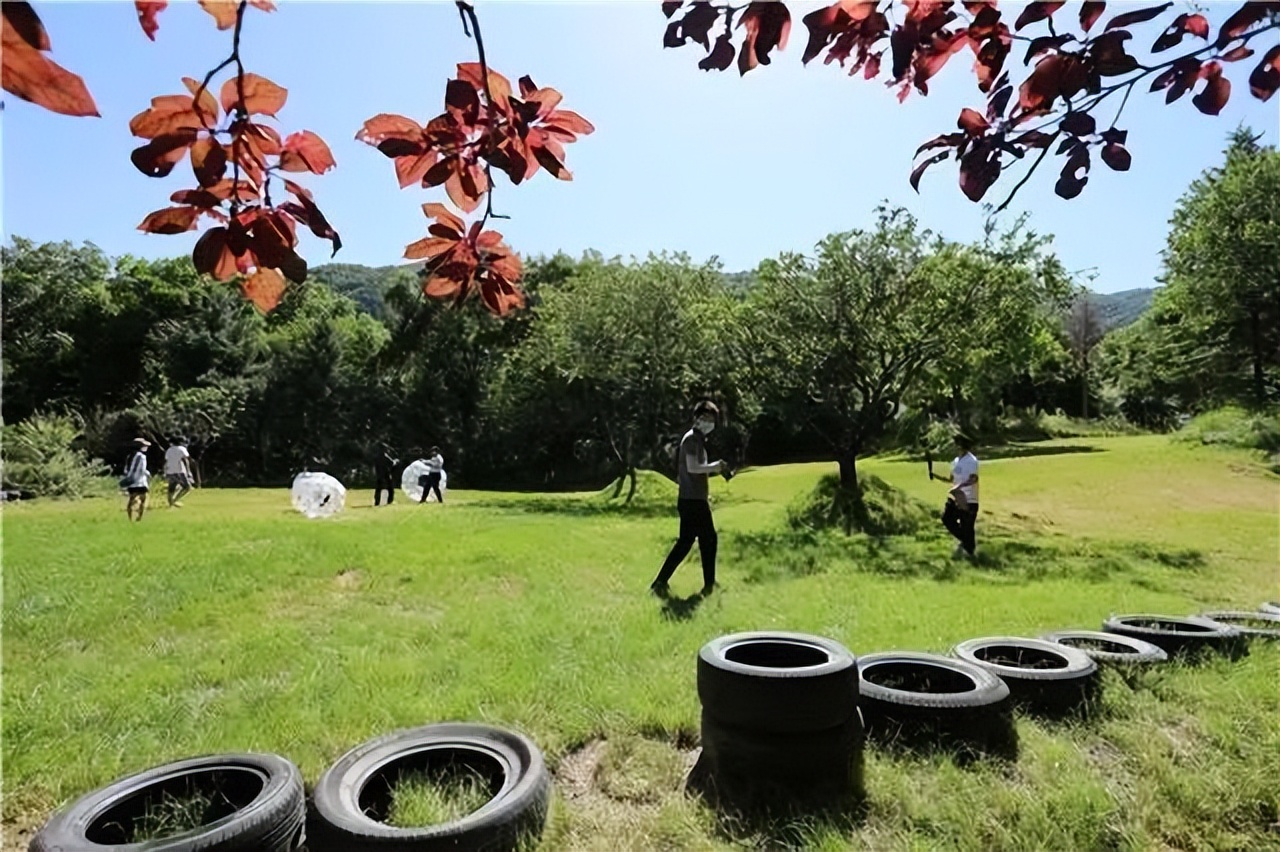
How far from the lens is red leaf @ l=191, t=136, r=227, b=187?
1.05 m

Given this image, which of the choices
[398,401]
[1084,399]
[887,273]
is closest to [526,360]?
[398,401]

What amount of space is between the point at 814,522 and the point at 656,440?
35.7ft

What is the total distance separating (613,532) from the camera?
1137 cm

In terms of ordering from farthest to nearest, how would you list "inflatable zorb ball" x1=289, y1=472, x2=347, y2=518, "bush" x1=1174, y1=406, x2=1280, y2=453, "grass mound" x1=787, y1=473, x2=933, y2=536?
"bush" x1=1174, y1=406, x2=1280, y2=453
"inflatable zorb ball" x1=289, y1=472, x2=347, y2=518
"grass mound" x1=787, y1=473, x2=933, y2=536

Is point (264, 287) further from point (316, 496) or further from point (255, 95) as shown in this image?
point (316, 496)

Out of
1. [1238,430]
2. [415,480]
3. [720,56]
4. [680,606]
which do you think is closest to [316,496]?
[415,480]

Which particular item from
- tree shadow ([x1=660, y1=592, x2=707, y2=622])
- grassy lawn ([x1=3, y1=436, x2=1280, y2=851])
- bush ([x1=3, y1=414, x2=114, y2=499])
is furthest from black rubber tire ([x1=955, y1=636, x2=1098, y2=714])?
bush ([x1=3, y1=414, x2=114, y2=499])

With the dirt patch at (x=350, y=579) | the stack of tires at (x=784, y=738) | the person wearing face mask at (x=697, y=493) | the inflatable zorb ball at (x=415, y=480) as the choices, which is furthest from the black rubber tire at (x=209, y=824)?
the inflatable zorb ball at (x=415, y=480)

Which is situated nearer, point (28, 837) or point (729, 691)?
point (28, 837)

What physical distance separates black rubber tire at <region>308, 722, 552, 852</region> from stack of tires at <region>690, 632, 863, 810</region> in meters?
0.73

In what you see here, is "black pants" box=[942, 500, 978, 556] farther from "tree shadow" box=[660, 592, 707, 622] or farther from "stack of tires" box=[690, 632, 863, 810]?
"stack of tires" box=[690, 632, 863, 810]

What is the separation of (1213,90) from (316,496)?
14998mm

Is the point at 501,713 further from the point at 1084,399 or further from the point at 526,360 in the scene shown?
the point at 1084,399

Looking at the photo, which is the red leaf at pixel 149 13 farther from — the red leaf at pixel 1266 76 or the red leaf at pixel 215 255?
the red leaf at pixel 1266 76
